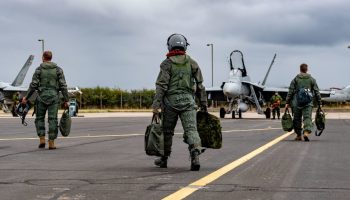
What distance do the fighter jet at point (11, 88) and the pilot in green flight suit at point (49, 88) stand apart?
126 ft

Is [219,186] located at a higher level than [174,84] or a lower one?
lower

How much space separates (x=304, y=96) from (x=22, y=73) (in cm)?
4947

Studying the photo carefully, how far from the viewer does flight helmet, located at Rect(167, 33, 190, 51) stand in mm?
8977

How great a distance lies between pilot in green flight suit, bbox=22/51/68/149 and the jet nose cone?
2292cm

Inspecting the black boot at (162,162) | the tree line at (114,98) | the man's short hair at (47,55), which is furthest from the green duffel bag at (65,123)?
the tree line at (114,98)

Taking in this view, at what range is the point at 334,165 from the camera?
9664mm

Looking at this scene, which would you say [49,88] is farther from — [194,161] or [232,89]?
[232,89]

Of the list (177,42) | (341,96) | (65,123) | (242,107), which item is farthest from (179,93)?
(341,96)

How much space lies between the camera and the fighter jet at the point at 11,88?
172 ft

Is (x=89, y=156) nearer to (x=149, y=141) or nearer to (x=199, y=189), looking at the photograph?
(x=149, y=141)

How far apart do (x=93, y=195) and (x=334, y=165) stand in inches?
179

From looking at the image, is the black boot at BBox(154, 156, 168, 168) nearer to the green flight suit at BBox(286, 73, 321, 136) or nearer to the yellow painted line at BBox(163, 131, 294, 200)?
the yellow painted line at BBox(163, 131, 294, 200)

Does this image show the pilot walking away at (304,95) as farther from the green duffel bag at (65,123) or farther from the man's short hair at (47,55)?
the man's short hair at (47,55)

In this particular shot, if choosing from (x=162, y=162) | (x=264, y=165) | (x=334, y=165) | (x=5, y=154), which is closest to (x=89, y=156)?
(x=5, y=154)
